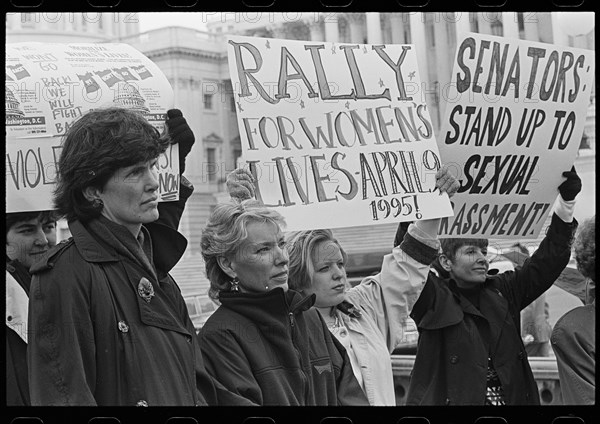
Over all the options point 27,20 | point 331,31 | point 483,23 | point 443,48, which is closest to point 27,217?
point 27,20

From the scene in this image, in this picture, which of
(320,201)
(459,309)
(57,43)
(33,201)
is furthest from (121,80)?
(459,309)

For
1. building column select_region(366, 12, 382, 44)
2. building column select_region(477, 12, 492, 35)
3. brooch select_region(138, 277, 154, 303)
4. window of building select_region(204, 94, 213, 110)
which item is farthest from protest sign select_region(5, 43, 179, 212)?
building column select_region(477, 12, 492, 35)

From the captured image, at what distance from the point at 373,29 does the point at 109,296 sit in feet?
6.73

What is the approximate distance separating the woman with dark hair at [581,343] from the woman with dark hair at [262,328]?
0.95 m

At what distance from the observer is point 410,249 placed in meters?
4.30

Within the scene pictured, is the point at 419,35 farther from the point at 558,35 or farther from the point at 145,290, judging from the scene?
the point at 145,290

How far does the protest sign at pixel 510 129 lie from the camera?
4609 millimetres

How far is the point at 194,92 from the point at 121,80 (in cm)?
45

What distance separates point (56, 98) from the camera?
4.04 meters

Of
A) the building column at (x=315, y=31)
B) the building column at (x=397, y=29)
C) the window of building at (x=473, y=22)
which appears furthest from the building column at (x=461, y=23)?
the building column at (x=315, y=31)

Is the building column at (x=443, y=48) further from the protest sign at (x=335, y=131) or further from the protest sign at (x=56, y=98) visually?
the protest sign at (x=56, y=98)

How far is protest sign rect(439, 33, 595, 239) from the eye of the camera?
461cm

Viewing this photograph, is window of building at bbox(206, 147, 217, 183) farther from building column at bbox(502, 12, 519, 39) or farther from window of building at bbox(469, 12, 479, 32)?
building column at bbox(502, 12, 519, 39)

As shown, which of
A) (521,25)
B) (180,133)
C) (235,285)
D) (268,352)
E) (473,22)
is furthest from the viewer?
(521,25)
